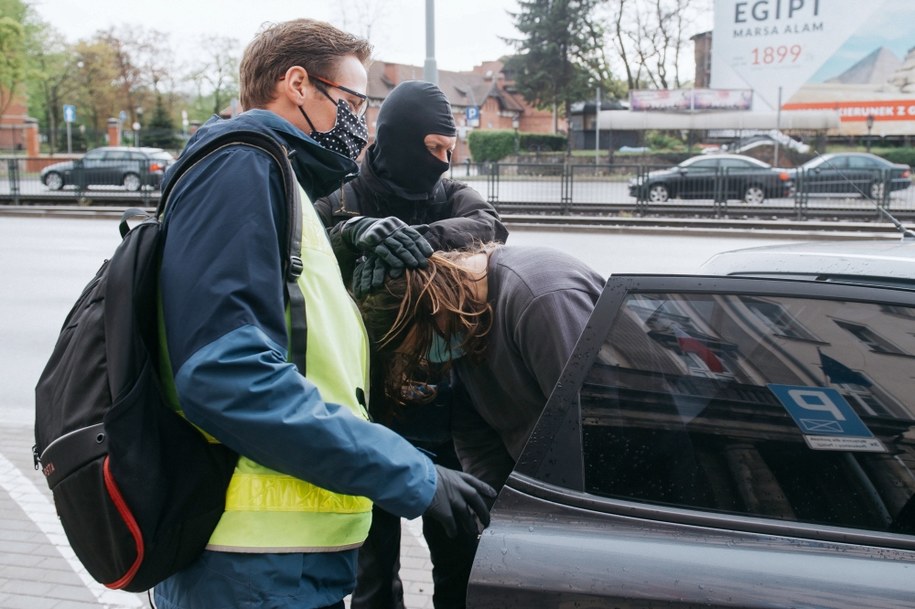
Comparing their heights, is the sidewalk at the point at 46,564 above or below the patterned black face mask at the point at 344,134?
below

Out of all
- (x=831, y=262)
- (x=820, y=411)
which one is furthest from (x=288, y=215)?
(x=831, y=262)

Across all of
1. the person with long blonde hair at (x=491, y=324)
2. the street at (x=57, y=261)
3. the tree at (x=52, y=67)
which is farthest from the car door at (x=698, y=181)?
the tree at (x=52, y=67)

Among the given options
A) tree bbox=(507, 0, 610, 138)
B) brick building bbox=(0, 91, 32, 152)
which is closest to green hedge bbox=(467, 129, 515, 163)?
tree bbox=(507, 0, 610, 138)

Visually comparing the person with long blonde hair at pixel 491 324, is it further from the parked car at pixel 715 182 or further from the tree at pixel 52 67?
the tree at pixel 52 67

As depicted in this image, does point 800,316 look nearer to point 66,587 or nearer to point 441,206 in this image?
point 441,206

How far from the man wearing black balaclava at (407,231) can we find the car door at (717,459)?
1.43 feet

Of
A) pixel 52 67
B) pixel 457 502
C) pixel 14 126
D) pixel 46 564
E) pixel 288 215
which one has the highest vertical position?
pixel 52 67

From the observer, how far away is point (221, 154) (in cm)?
161

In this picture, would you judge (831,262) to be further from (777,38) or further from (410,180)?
(777,38)

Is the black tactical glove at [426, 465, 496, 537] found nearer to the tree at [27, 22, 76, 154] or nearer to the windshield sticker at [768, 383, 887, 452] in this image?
the windshield sticker at [768, 383, 887, 452]

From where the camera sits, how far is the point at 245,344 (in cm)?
150

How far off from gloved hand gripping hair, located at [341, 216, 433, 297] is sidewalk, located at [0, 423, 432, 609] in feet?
5.84

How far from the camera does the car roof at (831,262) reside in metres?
2.67

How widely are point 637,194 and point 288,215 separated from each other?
21.7 metres
